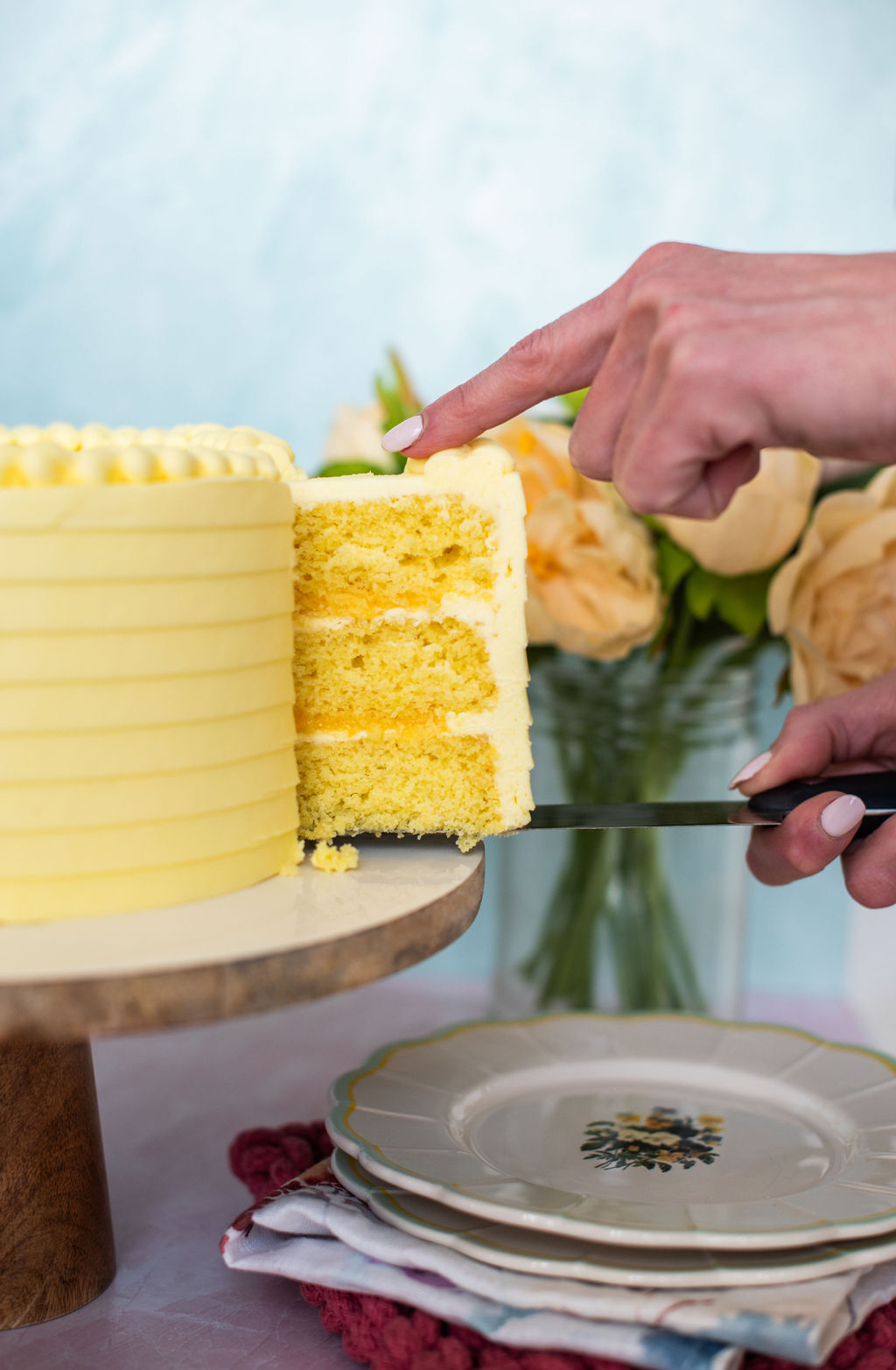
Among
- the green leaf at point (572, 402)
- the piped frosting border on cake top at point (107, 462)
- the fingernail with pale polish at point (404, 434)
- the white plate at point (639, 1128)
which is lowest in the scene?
the white plate at point (639, 1128)

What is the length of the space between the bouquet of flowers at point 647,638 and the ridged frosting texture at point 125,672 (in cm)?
42

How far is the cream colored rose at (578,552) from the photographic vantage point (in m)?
1.26

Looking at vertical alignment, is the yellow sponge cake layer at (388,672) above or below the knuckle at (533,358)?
below

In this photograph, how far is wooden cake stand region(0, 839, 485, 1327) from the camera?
624 millimetres

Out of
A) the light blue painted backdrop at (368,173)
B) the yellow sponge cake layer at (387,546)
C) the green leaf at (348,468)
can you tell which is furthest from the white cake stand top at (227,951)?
the light blue painted backdrop at (368,173)

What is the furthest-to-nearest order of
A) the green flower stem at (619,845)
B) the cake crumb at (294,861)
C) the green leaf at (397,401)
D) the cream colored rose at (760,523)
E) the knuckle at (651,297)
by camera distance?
the green flower stem at (619,845) < the green leaf at (397,401) < the cream colored rose at (760,523) < the cake crumb at (294,861) < the knuckle at (651,297)

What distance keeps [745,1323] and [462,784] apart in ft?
1.30

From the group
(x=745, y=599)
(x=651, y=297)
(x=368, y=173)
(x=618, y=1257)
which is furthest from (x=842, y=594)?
(x=368, y=173)

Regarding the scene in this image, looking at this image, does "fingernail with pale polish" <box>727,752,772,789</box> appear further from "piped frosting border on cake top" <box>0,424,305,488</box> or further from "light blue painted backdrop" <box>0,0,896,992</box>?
"light blue painted backdrop" <box>0,0,896,992</box>

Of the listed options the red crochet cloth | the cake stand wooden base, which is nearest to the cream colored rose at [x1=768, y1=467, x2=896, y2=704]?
the red crochet cloth

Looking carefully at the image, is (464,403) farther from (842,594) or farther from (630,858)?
→ (630,858)

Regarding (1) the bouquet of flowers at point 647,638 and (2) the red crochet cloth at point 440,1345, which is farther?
(1) the bouquet of flowers at point 647,638

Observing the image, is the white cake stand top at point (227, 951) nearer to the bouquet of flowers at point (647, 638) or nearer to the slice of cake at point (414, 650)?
the slice of cake at point (414, 650)

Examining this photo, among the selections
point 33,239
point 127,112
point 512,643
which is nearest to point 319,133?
point 127,112
